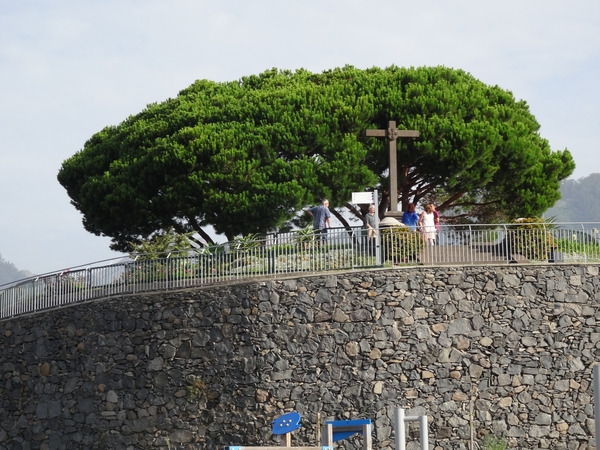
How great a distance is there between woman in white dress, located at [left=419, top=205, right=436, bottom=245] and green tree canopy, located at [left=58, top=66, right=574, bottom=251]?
6.44 metres

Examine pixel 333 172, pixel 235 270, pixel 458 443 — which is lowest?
pixel 458 443

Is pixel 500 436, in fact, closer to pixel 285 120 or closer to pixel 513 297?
pixel 513 297

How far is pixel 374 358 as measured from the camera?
2322cm

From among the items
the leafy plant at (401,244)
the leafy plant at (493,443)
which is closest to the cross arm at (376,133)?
the leafy plant at (401,244)

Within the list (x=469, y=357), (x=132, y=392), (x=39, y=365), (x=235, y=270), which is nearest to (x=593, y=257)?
(x=469, y=357)

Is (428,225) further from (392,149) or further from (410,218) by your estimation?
(392,149)

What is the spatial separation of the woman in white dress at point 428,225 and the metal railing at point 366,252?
5 centimetres

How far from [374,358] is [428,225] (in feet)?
11.8

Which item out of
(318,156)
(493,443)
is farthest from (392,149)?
(493,443)

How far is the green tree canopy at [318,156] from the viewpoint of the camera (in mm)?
32312

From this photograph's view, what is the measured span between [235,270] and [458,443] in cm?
620

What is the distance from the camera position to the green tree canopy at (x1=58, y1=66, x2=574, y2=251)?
32.3m

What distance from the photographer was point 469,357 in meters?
23.4

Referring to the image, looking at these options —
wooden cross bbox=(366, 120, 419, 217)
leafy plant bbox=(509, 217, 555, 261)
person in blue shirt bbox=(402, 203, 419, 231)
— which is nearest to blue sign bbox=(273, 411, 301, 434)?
leafy plant bbox=(509, 217, 555, 261)
